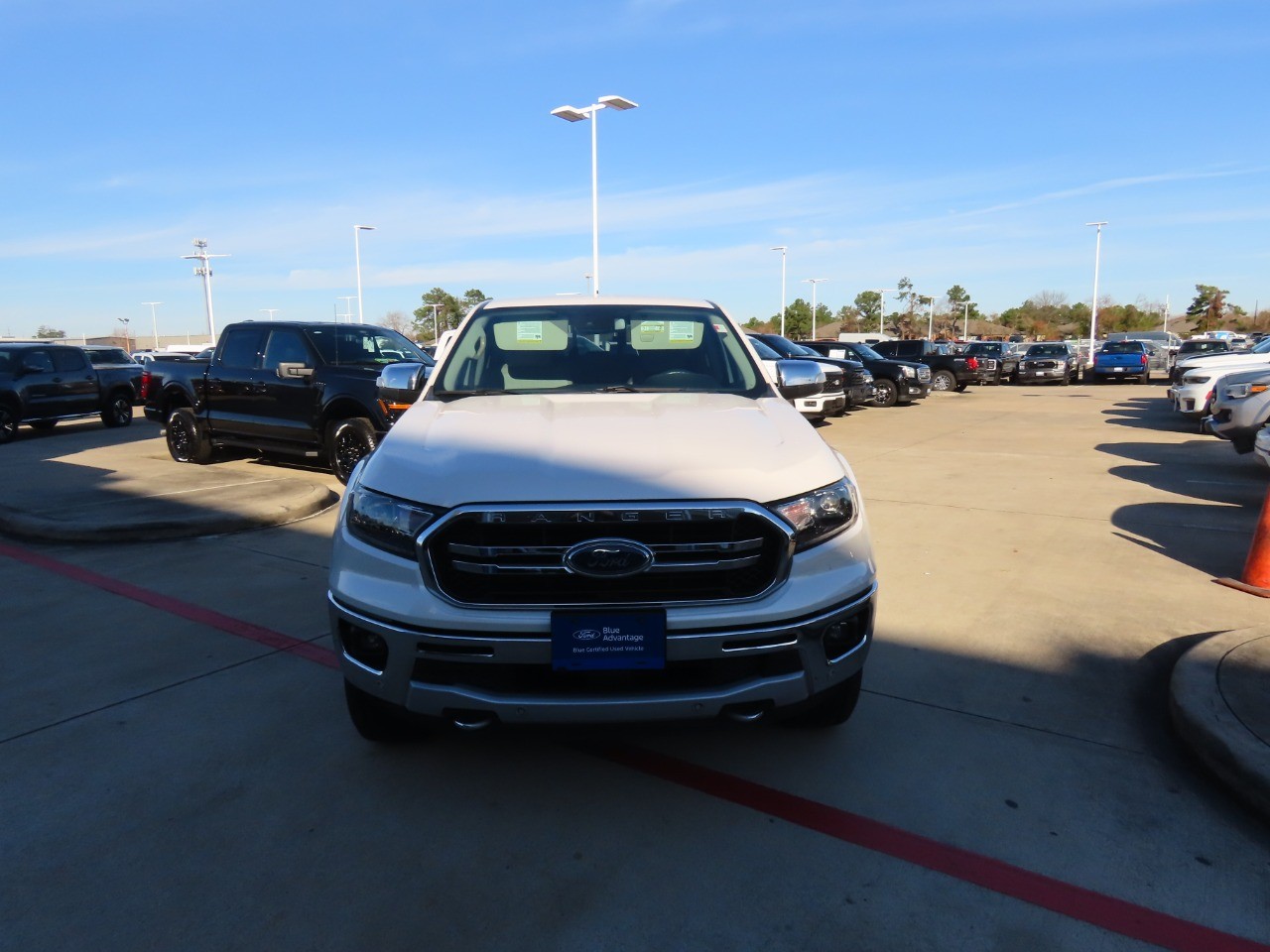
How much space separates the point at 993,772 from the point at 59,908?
10.2ft

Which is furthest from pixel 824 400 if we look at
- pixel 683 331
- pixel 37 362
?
pixel 37 362

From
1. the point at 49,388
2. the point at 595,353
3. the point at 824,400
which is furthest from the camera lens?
the point at 49,388

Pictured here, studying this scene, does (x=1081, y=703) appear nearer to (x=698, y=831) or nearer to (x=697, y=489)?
(x=698, y=831)

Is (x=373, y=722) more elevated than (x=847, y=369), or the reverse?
(x=847, y=369)

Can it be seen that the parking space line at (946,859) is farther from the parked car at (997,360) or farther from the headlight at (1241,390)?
the parked car at (997,360)

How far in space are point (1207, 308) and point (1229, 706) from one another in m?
92.4

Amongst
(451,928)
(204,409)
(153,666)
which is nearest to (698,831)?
(451,928)

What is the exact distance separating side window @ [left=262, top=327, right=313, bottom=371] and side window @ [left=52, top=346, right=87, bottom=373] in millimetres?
8968

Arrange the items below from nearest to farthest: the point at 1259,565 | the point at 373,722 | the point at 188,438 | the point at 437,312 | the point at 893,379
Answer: the point at 373,722, the point at 1259,565, the point at 188,438, the point at 893,379, the point at 437,312

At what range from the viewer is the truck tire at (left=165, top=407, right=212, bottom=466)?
37.1ft

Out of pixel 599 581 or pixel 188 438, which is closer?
pixel 599 581

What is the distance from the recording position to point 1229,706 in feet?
11.6

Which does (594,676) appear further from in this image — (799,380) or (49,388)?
(49,388)

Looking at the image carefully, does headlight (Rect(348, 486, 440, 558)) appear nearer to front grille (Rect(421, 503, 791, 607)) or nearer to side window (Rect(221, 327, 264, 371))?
front grille (Rect(421, 503, 791, 607))
